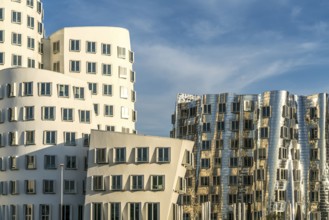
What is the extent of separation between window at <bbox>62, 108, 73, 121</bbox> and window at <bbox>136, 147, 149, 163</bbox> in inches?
519

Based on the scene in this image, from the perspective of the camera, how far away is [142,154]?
324 feet

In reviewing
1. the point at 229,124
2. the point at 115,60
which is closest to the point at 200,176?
the point at 229,124

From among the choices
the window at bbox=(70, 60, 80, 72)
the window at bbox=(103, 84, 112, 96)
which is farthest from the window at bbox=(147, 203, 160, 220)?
the window at bbox=(70, 60, 80, 72)

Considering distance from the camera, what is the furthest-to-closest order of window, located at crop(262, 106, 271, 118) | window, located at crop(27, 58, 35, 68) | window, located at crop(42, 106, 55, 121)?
window, located at crop(262, 106, 271, 118), window, located at crop(27, 58, 35, 68), window, located at crop(42, 106, 55, 121)

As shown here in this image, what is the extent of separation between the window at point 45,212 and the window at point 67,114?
40.8ft

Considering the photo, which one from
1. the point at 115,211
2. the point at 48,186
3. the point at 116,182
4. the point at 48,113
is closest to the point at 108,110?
the point at 48,113

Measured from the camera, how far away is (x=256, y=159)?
143875mm

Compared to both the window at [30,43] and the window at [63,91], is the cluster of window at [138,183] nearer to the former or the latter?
the window at [63,91]

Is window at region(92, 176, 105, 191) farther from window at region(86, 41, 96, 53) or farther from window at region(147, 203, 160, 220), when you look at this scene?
window at region(86, 41, 96, 53)

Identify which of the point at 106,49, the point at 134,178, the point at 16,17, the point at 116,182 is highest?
the point at 16,17

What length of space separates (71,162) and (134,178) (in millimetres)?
11408

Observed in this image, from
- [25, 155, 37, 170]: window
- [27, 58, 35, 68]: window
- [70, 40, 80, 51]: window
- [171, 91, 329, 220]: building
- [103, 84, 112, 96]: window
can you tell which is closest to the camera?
[25, 155, 37, 170]: window

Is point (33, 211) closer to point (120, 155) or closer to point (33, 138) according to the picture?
point (33, 138)

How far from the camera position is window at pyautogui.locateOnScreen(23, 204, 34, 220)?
4053 inches
